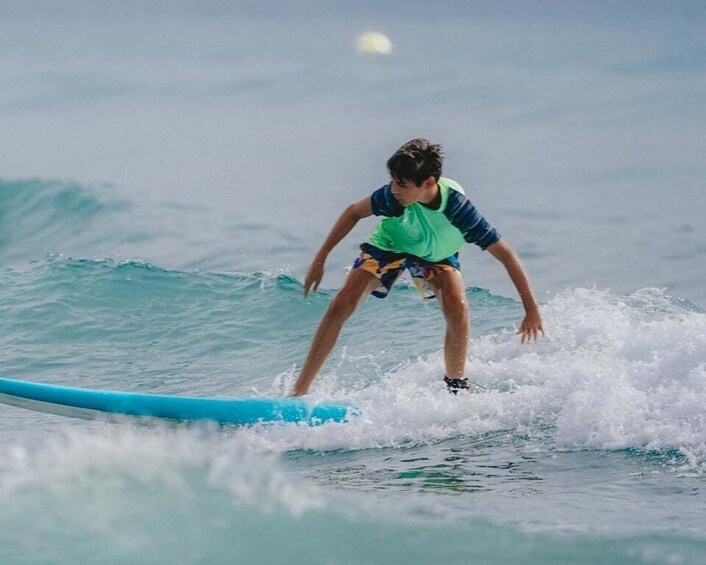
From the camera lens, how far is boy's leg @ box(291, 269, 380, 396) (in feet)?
17.9

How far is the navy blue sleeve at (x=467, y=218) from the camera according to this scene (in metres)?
5.23

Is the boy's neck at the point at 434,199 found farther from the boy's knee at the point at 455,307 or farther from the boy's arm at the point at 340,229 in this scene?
the boy's knee at the point at 455,307

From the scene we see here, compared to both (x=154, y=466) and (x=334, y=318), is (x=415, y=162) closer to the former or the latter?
(x=334, y=318)

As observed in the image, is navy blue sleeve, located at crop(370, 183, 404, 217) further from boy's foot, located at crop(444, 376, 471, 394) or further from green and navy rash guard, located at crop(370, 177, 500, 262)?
boy's foot, located at crop(444, 376, 471, 394)

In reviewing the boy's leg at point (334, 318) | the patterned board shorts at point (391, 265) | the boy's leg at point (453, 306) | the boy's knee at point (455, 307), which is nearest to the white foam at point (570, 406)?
the boy's leg at point (334, 318)

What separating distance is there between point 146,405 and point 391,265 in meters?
1.54

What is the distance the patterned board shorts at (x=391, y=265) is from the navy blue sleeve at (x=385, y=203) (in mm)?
293

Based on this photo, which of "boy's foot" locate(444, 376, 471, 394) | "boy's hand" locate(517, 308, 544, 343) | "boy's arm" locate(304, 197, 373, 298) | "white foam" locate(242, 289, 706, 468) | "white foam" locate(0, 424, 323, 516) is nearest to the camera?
"white foam" locate(0, 424, 323, 516)

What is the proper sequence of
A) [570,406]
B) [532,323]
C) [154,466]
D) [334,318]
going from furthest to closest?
1. [334,318]
2. [570,406]
3. [532,323]
4. [154,466]

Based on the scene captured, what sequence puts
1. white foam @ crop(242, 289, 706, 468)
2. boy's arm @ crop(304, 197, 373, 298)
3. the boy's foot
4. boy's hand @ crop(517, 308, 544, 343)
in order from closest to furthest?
white foam @ crop(242, 289, 706, 468) < boy's hand @ crop(517, 308, 544, 343) < boy's arm @ crop(304, 197, 373, 298) < the boy's foot

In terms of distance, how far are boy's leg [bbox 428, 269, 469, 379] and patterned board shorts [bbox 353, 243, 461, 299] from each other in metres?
0.04

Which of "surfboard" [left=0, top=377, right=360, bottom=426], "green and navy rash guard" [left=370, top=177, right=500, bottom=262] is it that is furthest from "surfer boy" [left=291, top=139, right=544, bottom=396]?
"surfboard" [left=0, top=377, right=360, bottom=426]

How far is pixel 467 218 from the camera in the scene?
524 cm

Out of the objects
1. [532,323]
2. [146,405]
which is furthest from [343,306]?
[146,405]
